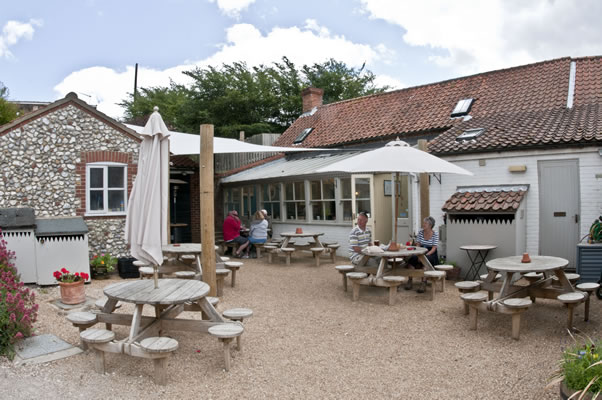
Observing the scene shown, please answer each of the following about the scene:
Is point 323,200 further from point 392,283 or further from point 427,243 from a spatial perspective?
point 392,283

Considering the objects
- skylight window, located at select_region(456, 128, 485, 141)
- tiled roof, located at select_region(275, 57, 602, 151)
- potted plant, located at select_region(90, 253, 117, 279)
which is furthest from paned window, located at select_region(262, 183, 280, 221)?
potted plant, located at select_region(90, 253, 117, 279)

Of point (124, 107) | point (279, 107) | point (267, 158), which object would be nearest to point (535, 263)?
point (267, 158)

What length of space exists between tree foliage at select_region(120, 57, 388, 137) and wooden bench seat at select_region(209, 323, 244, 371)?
18.0 meters

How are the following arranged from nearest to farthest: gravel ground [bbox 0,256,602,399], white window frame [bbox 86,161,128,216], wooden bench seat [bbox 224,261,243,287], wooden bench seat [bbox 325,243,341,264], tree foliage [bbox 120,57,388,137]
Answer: gravel ground [bbox 0,256,602,399] < wooden bench seat [bbox 224,261,243,287] < white window frame [bbox 86,161,128,216] < wooden bench seat [bbox 325,243,341,264] < tree foliage [bbox 120,57,388,137]

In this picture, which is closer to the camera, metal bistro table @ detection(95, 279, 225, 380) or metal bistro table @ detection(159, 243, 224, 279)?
metal bistro table @ detection(95, 279, 225, 380)

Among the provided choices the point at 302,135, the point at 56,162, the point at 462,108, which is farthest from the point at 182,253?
the point at 302,135

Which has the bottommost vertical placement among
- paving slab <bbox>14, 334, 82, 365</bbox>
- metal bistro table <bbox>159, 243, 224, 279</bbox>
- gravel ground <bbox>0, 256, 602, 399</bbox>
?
gravel ground <bbox>0, 256, 602, 399</bbox>

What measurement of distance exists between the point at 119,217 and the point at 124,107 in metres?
25.1

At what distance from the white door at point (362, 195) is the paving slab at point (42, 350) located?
25.3 feet

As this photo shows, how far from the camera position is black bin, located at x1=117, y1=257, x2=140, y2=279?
950cm

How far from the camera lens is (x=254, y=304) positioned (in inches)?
278

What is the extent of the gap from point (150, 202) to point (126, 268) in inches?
213

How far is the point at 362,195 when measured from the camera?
38.5 ft

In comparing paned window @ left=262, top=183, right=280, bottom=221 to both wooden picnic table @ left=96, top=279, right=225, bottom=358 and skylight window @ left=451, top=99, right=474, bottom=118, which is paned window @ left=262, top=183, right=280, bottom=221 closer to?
skylight window @ left=451, top=99, right=474, bottom=118
